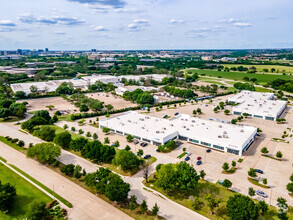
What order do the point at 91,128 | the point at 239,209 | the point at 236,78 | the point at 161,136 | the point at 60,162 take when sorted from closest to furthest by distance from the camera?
the point at 239,209 < the point at 60,162 < the point at 161,136 < the point at 91,128 < the point at 236,78

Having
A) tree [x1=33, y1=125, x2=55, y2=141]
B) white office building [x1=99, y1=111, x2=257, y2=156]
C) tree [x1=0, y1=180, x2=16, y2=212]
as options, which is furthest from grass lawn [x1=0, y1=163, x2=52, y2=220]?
white office building [x1=99, y1=111, x2=257, y2=156]

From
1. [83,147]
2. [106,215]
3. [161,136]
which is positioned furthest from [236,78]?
[106,215]

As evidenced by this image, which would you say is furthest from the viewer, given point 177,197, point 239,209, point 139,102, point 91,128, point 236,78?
point 236,78

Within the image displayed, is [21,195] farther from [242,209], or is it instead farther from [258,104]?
[258,104]

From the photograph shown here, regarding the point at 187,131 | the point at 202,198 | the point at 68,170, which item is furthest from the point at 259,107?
the point at 68,170

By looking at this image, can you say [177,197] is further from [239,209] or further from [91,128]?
[91,128]
